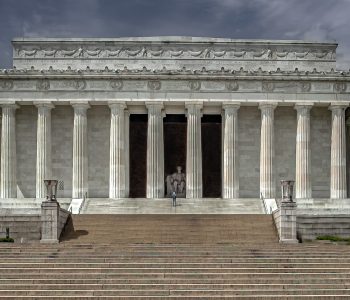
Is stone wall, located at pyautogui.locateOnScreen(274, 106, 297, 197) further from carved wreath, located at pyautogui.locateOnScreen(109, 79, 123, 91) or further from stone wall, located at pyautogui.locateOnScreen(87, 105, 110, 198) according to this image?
stone wall, located at pyautogui.locateOnScreen(87, 105, 110, 198)

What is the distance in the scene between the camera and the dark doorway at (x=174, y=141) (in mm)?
62500

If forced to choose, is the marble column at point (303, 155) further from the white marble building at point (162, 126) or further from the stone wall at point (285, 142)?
the stone wall at point (285, 142)

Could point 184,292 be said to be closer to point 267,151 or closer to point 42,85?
point 267,151

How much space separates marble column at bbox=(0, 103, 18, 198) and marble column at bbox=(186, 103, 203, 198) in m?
14.7

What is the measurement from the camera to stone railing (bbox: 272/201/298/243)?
43.2 meters

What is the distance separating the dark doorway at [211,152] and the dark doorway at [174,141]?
190 centimetres

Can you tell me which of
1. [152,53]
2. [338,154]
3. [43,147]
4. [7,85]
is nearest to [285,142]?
[338,154]

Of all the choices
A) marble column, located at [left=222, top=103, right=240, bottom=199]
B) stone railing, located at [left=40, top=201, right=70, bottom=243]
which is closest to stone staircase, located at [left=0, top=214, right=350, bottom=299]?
stone railing, located at [left=40, top=201, right=70, bottom=243]

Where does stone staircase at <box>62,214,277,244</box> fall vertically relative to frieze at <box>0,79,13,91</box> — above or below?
below

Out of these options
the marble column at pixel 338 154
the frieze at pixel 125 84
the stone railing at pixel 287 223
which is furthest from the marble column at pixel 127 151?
the stone railing at pixel 287 223

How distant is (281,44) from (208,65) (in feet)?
23.2

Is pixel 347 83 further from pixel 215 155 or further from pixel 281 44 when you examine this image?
pixel 215 155

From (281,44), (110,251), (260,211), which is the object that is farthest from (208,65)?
(110,251)

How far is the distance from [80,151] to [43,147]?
3162 millimetres
